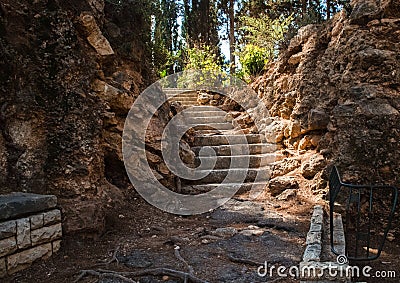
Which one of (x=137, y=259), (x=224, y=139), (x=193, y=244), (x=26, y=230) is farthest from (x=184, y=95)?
(x=26, y=230)

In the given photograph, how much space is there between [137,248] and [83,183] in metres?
1.05

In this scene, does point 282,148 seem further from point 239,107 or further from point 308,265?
point 308,265

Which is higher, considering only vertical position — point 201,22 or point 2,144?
point 201,22

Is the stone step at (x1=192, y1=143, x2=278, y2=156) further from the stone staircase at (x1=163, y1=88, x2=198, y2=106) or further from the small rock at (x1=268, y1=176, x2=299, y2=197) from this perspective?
the stone staircase at (x1=163, y1=88, x2=198, y2=106)

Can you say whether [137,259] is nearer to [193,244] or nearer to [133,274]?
[133,274]

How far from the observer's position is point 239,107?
9555 mm

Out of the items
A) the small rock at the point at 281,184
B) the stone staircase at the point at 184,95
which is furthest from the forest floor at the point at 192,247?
the stone staircase at the point at 184,95

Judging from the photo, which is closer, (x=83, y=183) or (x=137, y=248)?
(x=137, y=248)

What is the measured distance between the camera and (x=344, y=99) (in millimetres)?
4961

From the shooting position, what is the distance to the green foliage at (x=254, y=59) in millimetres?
9625

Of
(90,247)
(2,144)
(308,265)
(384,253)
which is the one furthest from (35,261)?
(384,253)

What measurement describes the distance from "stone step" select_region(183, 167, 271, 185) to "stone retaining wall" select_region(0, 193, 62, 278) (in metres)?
3.36

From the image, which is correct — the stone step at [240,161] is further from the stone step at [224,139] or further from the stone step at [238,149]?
the stone step at [224,139]

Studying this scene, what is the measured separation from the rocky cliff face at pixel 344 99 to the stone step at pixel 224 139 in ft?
1.52
